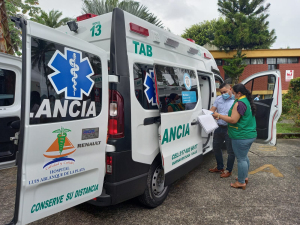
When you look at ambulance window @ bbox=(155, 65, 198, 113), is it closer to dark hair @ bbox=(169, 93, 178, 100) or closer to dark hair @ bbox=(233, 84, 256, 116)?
dark hair @ bbox=(169, 93, 178, 100)

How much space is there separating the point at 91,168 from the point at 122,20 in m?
1.59

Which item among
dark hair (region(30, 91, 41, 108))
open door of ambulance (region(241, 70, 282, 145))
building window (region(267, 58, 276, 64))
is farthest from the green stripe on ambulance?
building window (region(267, 58, 276, 64))

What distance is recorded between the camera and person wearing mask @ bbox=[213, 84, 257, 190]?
10.8 feet

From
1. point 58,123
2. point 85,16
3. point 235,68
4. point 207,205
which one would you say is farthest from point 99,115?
point 235,68

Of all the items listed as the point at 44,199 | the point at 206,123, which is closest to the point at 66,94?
the point at 44,199

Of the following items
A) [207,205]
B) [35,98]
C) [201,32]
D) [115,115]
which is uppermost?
[201,32]

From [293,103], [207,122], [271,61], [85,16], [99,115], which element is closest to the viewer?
[99,115]

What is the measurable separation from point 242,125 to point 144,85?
5.59ft

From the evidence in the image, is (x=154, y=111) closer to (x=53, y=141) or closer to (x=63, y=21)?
(x=53, y=141)

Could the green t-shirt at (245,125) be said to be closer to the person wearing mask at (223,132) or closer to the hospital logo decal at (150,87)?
the person wearing mask at (223,132)

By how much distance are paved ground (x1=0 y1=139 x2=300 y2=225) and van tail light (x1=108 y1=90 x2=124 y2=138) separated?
3.62 ft

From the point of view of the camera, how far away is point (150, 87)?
2691 millimetres

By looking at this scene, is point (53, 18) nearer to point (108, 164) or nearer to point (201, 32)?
point (108, 164)

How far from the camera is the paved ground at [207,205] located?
2631 mm
